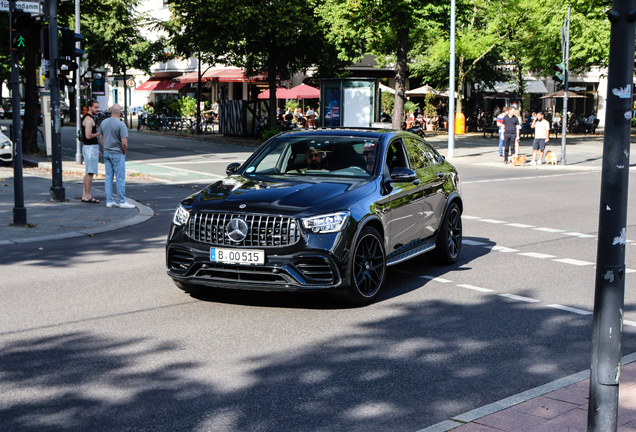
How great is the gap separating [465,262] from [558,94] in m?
40.9

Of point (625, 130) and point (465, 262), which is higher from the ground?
point (625, 130)

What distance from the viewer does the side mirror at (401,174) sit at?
7788 mm

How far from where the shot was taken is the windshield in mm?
7953

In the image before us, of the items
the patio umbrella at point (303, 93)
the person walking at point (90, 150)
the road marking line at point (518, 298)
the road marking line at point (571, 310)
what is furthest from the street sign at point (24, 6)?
the patio umbrella at point (303, 93)

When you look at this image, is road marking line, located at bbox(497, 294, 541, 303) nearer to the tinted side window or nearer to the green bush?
the tinted side window

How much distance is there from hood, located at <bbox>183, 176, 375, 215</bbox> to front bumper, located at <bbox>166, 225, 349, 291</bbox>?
316 millimetres

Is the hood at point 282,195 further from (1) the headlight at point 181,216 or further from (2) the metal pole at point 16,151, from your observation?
(2) the metal pole at point 16,151

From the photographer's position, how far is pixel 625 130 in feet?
11.5

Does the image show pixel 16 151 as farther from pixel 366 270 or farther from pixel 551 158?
pixel 551 158

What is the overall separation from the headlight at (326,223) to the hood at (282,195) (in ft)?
0.21

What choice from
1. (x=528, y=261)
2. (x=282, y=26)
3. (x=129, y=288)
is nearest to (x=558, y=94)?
(x=282, y=26)

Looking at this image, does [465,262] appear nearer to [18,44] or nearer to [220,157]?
[18,44]

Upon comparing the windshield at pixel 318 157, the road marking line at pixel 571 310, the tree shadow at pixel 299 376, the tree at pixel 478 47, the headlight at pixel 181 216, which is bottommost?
the tree shadow at pixel 299 376

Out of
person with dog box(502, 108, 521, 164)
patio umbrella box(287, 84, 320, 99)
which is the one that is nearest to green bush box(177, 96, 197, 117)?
patio umbrella box(287, 84, 320, 99)
